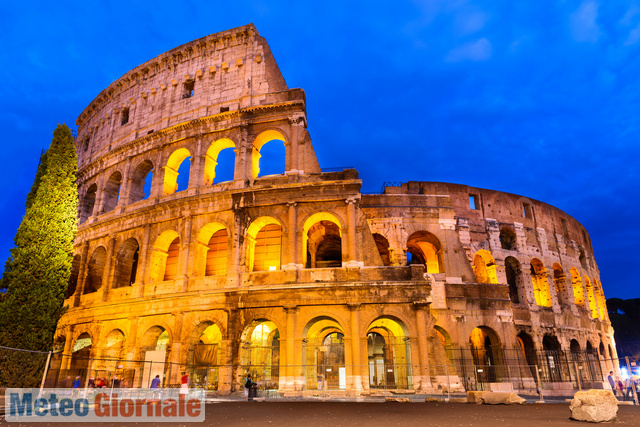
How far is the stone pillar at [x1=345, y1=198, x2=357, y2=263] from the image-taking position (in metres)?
17.1

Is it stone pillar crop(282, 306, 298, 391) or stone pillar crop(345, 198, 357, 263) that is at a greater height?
stone pillar crop(345, 198, 357, 263)

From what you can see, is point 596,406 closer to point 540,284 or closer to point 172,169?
point 540,284

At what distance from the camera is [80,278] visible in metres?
22.0

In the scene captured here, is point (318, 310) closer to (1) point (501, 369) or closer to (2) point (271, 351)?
(2) point (271, 351)

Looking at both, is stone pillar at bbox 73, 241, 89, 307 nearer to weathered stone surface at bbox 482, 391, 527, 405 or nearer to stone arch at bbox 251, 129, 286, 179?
stone arch at bbox 251, 129, 286, 179

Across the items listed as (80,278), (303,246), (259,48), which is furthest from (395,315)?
(80,278)

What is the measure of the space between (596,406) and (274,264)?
13.8m

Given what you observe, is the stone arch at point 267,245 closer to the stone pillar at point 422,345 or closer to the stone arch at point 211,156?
the stone arch at point 211,156

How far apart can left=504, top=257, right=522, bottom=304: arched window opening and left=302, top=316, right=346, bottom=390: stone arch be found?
1145 centimetres

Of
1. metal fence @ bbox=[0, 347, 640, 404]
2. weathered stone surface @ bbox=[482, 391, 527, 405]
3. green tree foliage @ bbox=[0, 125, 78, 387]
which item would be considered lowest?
weathered stone surface @ bbox=[482, 391, 527, 405]

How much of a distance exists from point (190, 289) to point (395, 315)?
30.3ft

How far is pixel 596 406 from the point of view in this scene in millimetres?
8648

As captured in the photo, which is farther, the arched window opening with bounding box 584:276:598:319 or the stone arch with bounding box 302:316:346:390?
the arched window opening with bounding box 584:276:598:319

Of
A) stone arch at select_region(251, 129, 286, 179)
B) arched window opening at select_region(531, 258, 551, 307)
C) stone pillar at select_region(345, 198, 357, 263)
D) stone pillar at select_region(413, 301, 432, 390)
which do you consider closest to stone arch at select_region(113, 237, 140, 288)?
stone arch at select_region(251, 129, 286, 179)
